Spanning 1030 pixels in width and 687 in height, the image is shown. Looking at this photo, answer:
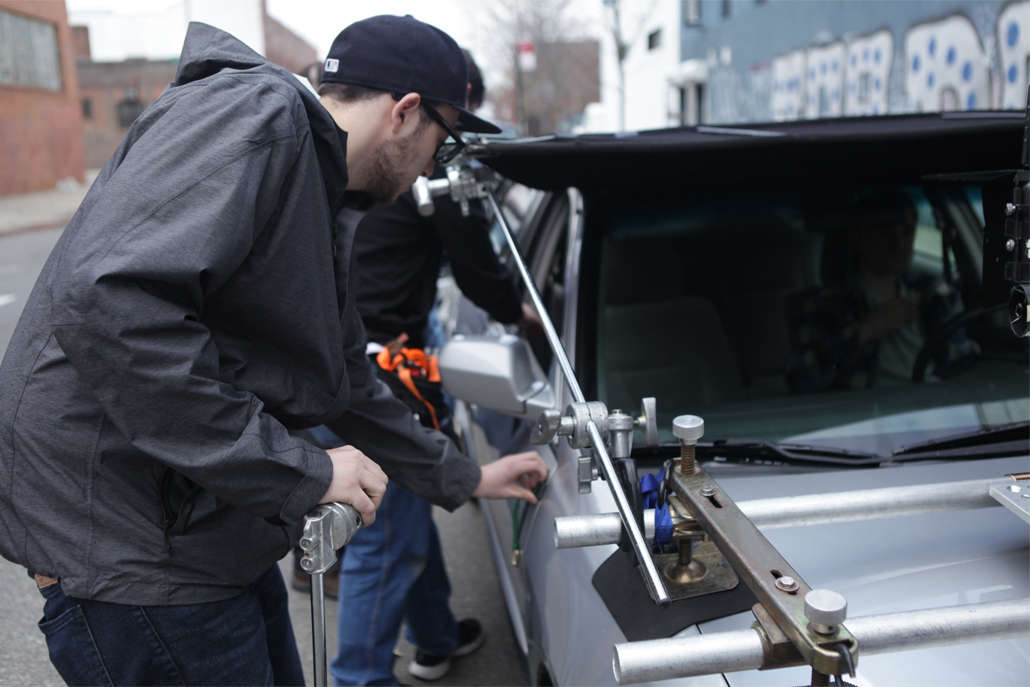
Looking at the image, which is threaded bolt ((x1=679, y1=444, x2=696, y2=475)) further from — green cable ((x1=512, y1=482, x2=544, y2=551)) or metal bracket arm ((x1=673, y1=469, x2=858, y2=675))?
green cable ((x1=512, y1=482, x2=544, y2=551))

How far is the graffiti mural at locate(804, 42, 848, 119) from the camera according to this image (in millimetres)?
13365

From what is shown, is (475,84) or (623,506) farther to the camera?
(475,84)

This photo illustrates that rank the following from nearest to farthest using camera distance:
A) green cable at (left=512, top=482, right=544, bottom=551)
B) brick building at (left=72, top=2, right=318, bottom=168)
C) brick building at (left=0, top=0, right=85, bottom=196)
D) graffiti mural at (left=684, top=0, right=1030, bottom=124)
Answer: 1. green cable at (left=512, top=482, right=544, bottom=551)
2. graffiti mural at (left=684, top=0, right=1030, bottom=124)
3. brick building at (left=0, top=0, right=85, bottom=196)
4. brick building at (left=72, top=2, right=318, bottom=168)

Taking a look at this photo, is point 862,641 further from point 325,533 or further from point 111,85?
point 111,85

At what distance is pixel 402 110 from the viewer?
65.6 inches

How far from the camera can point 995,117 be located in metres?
2.04

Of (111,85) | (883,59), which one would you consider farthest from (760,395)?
(111,85)

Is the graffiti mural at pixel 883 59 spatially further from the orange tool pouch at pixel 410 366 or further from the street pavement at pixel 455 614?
the orange tool pouch at pixel 410 366

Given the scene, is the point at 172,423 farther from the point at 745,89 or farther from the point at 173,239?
the point at 745,89

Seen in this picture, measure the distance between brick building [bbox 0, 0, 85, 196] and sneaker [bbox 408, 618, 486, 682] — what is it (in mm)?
26440

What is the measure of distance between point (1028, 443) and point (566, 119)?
50.2 meters

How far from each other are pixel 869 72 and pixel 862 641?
12951mm

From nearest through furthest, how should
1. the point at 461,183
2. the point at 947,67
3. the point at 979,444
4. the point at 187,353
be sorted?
the point at 187,353
the point at 979,444
the point at 461,183
the point at 947,67

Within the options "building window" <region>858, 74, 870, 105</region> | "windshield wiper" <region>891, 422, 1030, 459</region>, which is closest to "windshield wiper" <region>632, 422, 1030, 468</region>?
"windshield wiper" <region>891, 422, 1030, 459</region>
